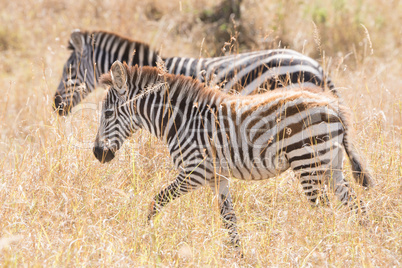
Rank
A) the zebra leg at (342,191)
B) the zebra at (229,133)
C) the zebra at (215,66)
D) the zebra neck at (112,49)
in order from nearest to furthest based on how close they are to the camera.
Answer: the zebra at (229,133)
the zebra leg at (342,191)
the zebra at (215,66)
the zebra neck at (112,49)

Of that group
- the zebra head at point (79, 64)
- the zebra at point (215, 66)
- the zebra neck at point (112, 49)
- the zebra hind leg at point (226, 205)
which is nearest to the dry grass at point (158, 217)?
the zebra hind leg at point (226, 205)

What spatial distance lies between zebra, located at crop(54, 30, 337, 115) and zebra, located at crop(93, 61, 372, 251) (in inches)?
35.8

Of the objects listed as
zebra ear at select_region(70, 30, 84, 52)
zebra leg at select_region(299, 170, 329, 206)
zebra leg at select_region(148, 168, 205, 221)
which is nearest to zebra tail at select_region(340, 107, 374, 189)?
zebra leg at select_region(299, 170, 329, 206)

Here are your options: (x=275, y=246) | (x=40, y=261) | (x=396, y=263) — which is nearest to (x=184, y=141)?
(x=275, y=246)

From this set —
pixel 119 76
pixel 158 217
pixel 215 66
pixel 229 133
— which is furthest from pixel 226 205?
pixel 215 66

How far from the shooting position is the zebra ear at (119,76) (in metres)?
4.23

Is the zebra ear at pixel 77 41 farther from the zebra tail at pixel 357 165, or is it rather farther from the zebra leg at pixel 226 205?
the zebra tail at pixel 357 165

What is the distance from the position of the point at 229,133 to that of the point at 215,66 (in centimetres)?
243

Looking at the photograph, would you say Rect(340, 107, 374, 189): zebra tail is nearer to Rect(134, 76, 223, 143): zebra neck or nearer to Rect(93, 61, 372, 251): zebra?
Rect(93, 61, 372, 251): zebra

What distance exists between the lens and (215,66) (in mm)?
6328

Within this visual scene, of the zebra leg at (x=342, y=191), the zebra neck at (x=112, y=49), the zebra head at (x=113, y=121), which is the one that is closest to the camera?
the zebra leg at (x=342, y=191)

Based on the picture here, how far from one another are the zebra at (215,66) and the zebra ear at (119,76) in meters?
0.89

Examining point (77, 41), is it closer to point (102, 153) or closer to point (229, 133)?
point (102, 153)

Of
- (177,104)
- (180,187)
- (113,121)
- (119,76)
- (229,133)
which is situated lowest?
(180,187)
